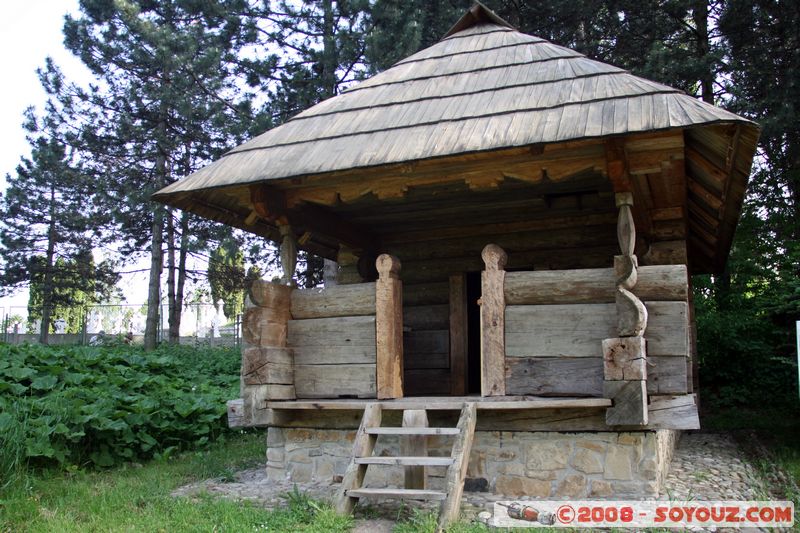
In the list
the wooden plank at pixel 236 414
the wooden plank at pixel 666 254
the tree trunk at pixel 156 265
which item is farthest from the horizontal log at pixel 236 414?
the tree trunk at pixel 156 265

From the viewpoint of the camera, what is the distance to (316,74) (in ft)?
50.0

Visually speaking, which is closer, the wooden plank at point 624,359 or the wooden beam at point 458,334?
the wooden plank at point 624,359

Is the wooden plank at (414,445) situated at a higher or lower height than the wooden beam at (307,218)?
lower

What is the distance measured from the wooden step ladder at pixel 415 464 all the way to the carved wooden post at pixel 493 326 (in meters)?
0.35

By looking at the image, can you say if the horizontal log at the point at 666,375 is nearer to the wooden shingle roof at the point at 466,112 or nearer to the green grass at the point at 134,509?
the wooden shingle roof at the point at 466,112

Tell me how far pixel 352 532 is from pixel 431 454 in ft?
5.30

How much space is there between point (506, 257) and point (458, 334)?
244cm

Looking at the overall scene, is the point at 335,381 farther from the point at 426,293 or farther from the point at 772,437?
the point at 772,437

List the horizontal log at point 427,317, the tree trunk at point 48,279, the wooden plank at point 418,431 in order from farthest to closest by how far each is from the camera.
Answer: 1. the tree trunk at point 48,279
2. the horizontal log at point 427,317
3. the wooden plank at point 418,431

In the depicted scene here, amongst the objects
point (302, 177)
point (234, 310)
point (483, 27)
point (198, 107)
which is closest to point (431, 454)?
point (302, 177)

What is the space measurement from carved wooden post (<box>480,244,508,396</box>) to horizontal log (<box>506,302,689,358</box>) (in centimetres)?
8

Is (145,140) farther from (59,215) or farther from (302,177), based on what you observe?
(302,177)

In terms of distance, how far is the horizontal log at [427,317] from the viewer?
841 cm

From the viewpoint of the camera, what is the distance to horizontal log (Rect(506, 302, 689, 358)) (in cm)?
541
